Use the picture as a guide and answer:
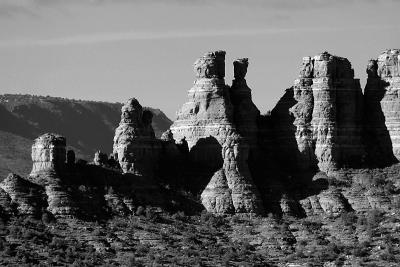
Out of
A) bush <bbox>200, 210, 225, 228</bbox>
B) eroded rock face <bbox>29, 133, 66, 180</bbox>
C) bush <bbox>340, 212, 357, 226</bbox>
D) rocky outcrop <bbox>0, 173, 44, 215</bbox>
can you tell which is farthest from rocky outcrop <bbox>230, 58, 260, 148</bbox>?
rocky outcrop <bbox>0, 173, 44, 215</bbox>

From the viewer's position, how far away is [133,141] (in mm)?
129625

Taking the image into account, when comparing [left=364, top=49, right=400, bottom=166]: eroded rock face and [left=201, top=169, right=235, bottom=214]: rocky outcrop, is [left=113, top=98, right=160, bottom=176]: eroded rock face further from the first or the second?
[left=364, top=49, right=400, bottom=166]: eroded rock face

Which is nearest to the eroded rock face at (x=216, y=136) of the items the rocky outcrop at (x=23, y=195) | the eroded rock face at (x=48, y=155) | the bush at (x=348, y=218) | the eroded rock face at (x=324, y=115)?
the eroded rock face at (x=324, y=115)

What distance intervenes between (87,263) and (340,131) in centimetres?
2795

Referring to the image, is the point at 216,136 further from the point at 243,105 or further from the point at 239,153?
the point at 243,105

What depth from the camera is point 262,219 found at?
129 meters

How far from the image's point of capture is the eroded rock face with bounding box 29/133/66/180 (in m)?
126

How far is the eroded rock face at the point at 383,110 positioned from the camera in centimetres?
13812

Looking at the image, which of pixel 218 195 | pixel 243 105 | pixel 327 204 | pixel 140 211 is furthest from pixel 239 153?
pixel 140 211

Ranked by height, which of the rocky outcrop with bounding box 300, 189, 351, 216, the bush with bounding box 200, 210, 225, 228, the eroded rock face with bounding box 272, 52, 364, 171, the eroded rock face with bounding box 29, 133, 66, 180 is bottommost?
the bush with bounding box 200, 210, 225, 228

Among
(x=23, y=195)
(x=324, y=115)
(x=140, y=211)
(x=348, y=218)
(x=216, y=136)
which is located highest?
(x=324, y=115)

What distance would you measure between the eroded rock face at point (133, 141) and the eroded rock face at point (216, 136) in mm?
4620

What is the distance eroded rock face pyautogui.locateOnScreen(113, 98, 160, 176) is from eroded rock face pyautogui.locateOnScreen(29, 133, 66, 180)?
16.5 feet

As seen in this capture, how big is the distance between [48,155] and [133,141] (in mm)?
6989
